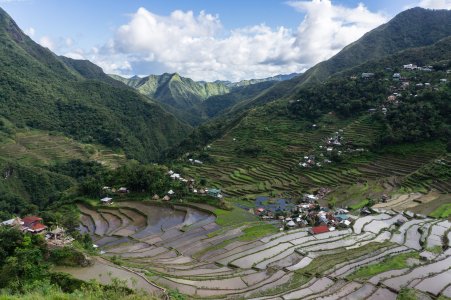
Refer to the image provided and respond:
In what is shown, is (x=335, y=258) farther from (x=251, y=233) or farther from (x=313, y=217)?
(x=313, y=217)

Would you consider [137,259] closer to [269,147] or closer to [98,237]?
[98,237]

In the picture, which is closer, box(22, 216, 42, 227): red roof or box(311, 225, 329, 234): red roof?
box(22, 216, 42, 227): red roof

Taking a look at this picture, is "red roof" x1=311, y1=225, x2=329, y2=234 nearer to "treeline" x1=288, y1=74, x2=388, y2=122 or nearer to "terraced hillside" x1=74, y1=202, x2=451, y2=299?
"terraced hillside" x1=74, y1=202, x2=451, y2=299

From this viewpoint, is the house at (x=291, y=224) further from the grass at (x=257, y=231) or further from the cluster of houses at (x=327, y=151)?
the cluster of houses at (x=327, y=151)

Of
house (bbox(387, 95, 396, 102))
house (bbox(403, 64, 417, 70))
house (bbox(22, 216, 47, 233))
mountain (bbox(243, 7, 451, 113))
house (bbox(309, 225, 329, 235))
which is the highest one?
mountain (bbox(243, 7, 451, 113))

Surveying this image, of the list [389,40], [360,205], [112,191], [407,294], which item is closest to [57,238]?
[112,191]

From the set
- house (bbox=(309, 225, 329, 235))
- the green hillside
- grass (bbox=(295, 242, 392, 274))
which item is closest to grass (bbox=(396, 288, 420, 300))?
grass (bbox=(295, 242, 392, 274))

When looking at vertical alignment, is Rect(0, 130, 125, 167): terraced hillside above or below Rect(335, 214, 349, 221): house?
above
